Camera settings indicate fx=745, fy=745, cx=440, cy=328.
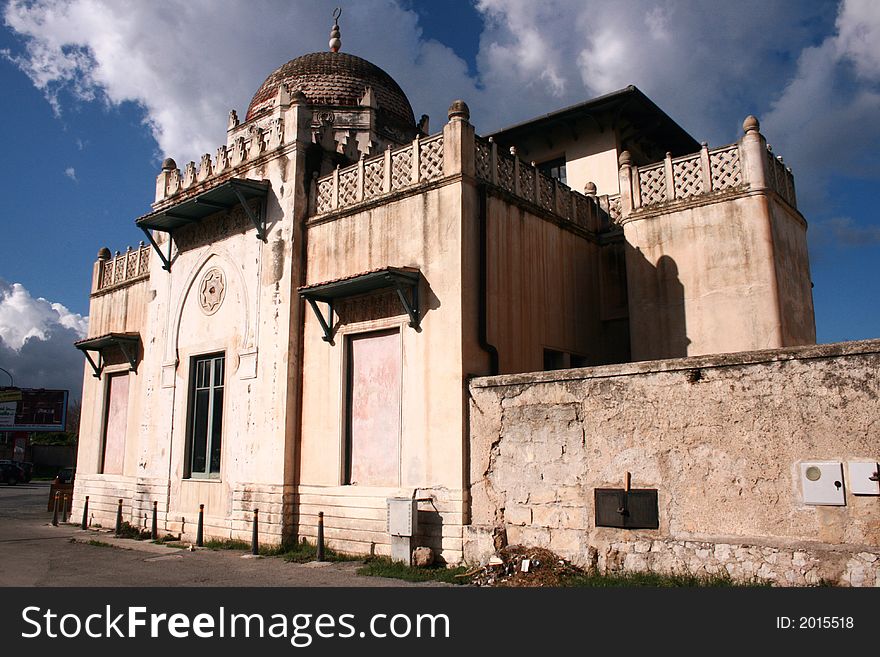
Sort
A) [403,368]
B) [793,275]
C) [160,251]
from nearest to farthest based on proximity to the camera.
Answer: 1. [403,368]
2. [793,275]
3. [160,251]

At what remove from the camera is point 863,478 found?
7.75m

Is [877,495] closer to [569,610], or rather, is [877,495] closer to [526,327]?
[569,610]

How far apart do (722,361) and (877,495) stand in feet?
6.89

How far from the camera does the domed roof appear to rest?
18.5 metres

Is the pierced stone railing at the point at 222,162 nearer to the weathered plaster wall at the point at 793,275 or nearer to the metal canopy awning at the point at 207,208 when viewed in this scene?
the metal canopy awning at the point at 207,208

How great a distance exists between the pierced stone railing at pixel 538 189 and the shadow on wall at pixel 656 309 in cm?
149

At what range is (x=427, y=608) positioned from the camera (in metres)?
7.44

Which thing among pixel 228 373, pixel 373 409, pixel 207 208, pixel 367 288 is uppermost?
pixel 207 208

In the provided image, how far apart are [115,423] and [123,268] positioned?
4136 millimetres

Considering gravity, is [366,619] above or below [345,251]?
below

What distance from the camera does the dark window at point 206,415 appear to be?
14.9 meters

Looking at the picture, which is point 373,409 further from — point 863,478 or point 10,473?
point 10,473

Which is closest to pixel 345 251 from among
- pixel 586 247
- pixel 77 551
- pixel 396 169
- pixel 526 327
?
pixel 396 169

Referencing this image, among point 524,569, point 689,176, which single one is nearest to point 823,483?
point 524,569
